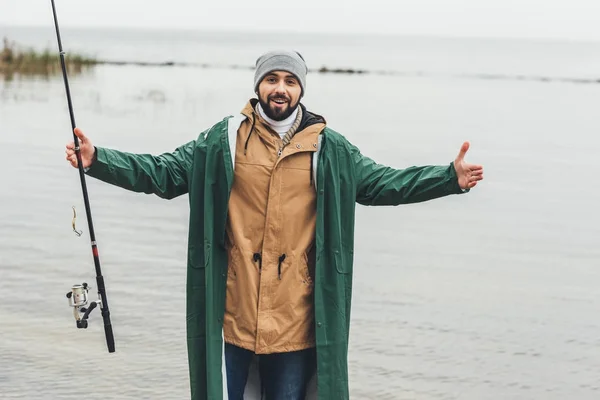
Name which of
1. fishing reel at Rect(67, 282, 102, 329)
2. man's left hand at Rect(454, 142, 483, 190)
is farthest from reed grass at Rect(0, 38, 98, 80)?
man's left hand at Rect(454, 142, 483, 190)

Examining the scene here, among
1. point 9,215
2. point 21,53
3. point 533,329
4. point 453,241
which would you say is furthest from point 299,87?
point 21,53

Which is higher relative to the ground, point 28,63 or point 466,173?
point 28,63

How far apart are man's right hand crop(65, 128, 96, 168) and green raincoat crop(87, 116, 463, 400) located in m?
0.03

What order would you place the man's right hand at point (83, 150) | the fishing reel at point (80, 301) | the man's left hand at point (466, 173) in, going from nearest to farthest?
1. the man's right hand at point (83, 150)
2. the man's left hand at point (466, 173)
3. the fishing reel at point (80, 301)

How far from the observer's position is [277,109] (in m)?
3.65

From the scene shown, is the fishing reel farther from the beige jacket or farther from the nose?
the nose

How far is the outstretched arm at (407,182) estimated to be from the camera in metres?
3.77

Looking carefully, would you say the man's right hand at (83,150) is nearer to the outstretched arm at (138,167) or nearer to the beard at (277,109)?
the outstretched arm at (138,167)

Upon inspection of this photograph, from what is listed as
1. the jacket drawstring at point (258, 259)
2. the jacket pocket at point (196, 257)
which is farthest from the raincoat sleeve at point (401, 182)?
the jacket pocket at point (196, 257)

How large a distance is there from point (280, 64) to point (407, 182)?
712mm

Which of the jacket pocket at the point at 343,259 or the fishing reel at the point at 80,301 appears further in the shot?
the fishing reel at the point at 80,301

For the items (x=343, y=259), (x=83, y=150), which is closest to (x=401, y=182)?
(x=343, y=259)

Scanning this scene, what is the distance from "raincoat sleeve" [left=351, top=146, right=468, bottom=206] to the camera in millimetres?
3789

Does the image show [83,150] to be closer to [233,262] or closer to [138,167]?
[138,167]
